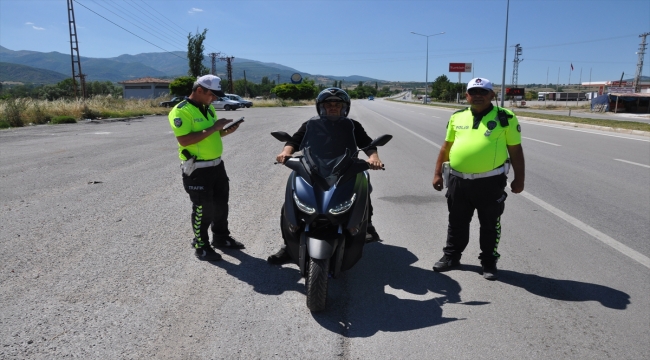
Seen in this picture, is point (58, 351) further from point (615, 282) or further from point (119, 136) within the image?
point (119, 136)

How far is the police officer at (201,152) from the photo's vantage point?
14.5ft

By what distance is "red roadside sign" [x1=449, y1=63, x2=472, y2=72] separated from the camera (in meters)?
118

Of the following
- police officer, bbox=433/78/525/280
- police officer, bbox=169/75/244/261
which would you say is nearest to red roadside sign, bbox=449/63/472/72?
police officer, bbox=433/78/525/280

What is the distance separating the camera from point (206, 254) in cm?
463

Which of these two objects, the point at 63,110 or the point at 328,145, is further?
the point at 63,110

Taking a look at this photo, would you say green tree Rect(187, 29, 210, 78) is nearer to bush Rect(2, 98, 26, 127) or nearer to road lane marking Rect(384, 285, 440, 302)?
bush Rect(2, 98, 26, 127)

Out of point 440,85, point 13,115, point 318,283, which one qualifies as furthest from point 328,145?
point 440,85

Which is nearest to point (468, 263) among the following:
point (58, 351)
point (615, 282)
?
point (615, 282)

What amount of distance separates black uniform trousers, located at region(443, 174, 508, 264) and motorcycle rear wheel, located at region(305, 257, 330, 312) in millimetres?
1540

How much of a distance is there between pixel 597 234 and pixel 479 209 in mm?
2051

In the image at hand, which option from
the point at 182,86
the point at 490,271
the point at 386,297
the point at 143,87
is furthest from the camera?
the point at 143,87

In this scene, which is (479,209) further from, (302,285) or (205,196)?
(205,196)

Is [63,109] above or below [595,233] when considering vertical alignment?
above

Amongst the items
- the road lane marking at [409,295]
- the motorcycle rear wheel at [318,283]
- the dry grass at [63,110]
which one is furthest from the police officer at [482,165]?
the dry grass at [63,110]
